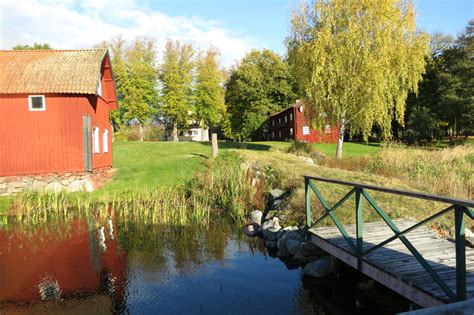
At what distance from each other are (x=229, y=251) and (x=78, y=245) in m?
4.23

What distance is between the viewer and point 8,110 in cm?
1794

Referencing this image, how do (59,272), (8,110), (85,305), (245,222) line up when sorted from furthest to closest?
(8,110), (245,222), (59,272), (85,305)

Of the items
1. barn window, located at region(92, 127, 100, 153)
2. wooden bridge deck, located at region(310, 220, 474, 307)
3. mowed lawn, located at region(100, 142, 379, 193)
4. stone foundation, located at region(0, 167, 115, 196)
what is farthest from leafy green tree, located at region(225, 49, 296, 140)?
wooden bridge deck, located at region(310, 220, 474, 307)

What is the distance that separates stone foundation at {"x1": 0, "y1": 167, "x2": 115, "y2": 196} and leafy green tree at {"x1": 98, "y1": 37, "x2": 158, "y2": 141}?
2925 cm

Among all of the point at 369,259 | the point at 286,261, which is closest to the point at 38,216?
the point at 286,261

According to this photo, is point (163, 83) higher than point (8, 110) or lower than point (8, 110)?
higher

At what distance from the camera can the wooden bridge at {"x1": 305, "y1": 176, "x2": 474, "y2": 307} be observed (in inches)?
170

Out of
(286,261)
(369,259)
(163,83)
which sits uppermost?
(163,83)

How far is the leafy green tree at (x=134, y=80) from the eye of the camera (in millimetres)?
47125

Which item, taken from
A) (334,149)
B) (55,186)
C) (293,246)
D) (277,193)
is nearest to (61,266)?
(293,246)

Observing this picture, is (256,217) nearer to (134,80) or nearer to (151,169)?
(151,169)

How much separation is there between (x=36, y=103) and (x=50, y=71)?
5.74 ft

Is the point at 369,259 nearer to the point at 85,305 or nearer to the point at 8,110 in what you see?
the point at 85,305

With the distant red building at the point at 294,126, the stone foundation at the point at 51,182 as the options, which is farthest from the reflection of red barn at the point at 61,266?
the distant red building at the point at 294,126
